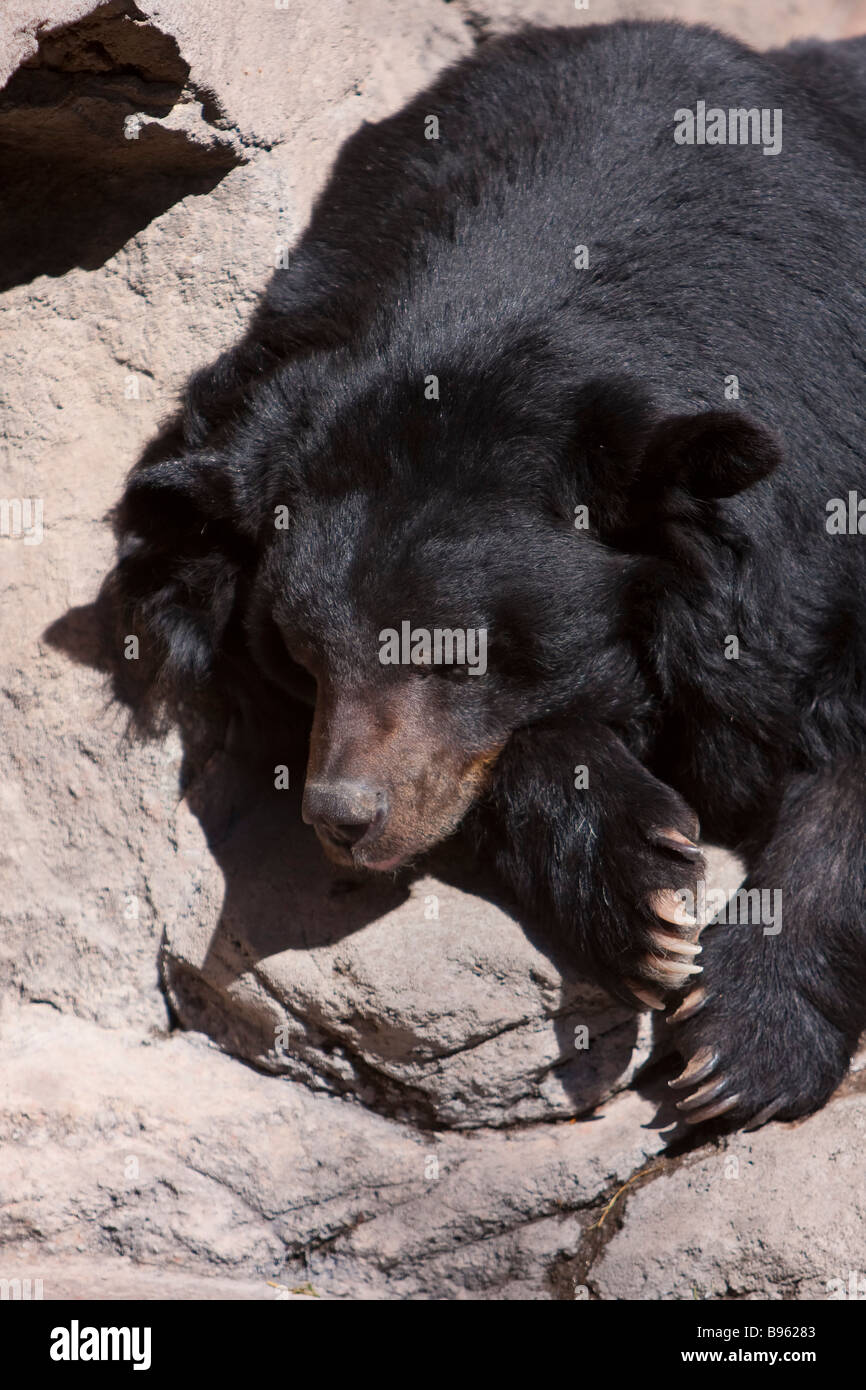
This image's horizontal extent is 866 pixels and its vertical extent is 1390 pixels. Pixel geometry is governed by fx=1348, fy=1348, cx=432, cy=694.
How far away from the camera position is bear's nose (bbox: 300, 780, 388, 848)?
3.19 meters

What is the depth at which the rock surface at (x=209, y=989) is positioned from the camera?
11.3 ft

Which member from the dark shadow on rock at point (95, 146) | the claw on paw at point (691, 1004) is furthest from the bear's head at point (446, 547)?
the dark shadow on rock at point (95, 146)

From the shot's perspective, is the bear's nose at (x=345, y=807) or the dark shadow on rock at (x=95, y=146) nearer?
the bear's nose at (x=345, y=807)

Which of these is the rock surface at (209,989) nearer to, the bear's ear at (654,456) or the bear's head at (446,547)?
the bear's head at (446,547)

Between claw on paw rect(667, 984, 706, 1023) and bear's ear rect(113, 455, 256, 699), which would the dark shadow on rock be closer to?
bear's ear rect(113, 455, 256, 699)

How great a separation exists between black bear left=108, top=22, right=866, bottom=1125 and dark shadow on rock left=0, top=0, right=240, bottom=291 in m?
0.81

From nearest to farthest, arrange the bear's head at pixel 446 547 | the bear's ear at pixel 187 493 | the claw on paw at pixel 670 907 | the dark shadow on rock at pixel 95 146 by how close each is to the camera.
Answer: the bear's head at pixel 446 547 < the claw on paw at pixel 670 907 < the bear's ear at pixel 187 493 < the dark shadow on rock at pixel 95 146

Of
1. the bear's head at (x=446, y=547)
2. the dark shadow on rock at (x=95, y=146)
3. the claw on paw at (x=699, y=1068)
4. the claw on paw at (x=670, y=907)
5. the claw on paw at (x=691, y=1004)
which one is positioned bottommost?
the claw on paw at (x=699, y=1068)

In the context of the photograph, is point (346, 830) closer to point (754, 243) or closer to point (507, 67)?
point (754, 243)

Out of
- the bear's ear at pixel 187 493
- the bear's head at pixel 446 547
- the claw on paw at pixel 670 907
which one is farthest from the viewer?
the bear's ear at pixel 187 493

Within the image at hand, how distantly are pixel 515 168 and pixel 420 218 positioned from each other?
11.3 inches

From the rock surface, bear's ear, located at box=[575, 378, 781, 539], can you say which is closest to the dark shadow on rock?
the rock surface

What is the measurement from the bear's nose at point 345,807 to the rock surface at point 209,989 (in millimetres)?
528

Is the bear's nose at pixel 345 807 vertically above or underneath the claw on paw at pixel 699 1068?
above
